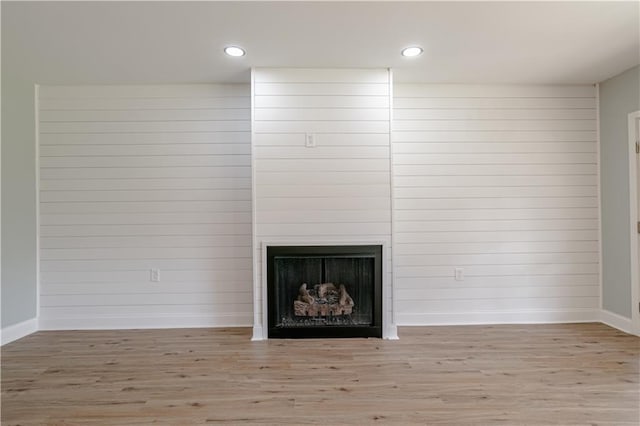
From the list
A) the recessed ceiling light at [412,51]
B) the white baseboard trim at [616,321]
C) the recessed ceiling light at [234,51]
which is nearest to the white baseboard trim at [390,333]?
the white baseboard trim at [616,321]

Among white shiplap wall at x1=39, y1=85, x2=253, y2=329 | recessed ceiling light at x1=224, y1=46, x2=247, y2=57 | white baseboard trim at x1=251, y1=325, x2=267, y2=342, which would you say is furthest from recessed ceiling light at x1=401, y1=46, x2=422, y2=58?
white baseboard trim at x1=251, y1=325, x2=267, y2=342

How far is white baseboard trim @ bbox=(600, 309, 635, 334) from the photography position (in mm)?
3166

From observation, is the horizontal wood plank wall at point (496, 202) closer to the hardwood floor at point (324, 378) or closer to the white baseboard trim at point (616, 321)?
the white baseboard trim at point (616, 321)

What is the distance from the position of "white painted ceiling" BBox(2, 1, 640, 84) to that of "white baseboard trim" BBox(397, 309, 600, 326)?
2436mm

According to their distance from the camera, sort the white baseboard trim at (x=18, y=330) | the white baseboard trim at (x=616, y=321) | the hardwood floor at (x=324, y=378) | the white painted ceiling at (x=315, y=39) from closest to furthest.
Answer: the hardwood floor at (x=324, y=378)
the white painted ceiling at (x=315, y=39)
the white baseboard trim at (x=18, y=330)
the white baseboard trim at (x=616, y=321)

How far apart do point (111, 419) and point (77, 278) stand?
2.04 meters

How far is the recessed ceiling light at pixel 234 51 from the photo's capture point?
2670 millimetres

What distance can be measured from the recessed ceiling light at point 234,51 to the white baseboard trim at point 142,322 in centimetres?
252

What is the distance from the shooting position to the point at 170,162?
343 cm

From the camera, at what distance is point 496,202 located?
3.49 metres

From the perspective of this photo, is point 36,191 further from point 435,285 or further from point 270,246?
point 435,285

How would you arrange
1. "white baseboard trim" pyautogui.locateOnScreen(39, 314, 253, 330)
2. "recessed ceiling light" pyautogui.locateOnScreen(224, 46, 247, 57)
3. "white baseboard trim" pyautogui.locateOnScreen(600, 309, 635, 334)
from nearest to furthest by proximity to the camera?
"recessed ceiling light" pyautogui.locateOnScreen(224, 46, 247, 57) → "white baseboard trim" pyautogui.locateOnScreen(600, 309, 635, 334) → "white baseboard trim" pyautogui.locateOnScreen(39, 314, 253, 330)

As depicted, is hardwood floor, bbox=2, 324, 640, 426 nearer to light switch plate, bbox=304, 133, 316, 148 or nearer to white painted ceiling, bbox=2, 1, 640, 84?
light switch plate, bbox=304, 133, 316, 148

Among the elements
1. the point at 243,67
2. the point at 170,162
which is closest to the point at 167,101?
the point at 170,162
